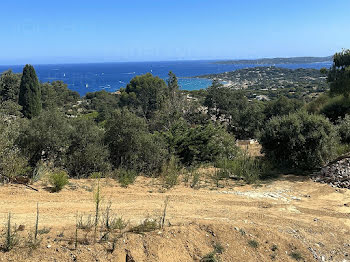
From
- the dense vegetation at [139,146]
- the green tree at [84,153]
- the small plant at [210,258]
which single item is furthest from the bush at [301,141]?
the small plant at [210,258]

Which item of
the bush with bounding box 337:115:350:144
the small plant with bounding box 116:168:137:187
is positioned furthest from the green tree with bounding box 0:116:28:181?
the bush with bounding box 337:115:350:144

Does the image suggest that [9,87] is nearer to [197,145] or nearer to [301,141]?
[197,145]

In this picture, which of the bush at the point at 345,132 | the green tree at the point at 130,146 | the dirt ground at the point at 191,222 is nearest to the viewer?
the dirt ground at the point at 191,222

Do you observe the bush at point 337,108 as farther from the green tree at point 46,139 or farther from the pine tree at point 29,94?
the pine tree at point 29,94

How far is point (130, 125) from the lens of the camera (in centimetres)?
1108

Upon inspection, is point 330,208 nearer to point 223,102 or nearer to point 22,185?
point 22,185

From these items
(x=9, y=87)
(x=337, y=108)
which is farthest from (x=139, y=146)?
(x=9, y=87)

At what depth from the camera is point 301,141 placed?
11391 mm

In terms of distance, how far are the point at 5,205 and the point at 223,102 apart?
30429 millimetres

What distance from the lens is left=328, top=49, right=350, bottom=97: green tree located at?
19.2 meters

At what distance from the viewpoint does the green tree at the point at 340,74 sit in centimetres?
1923

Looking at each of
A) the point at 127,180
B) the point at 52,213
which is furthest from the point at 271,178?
the point at 52,213

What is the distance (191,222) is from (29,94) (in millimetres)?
34665

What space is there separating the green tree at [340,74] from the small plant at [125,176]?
16.6 meters
